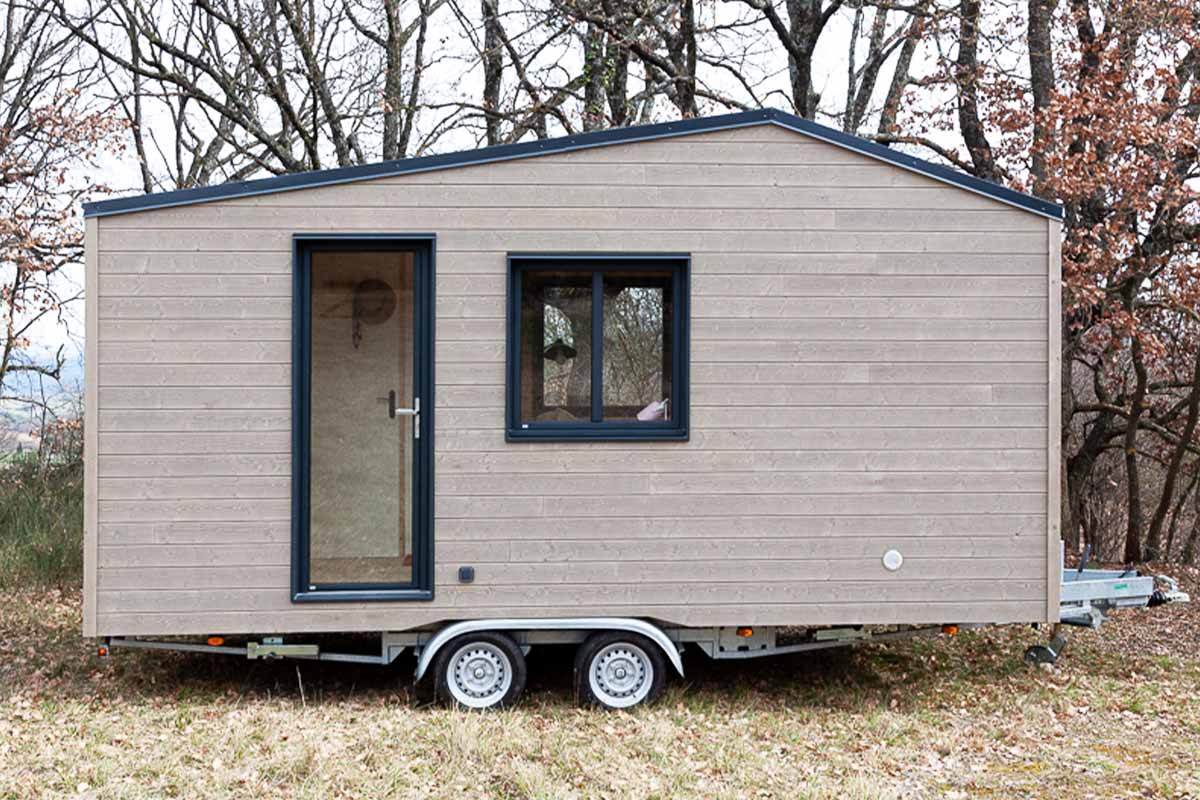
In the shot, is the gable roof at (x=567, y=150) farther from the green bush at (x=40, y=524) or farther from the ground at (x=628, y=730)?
the green bush at (x=40, y=524)

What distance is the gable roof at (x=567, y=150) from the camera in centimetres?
568

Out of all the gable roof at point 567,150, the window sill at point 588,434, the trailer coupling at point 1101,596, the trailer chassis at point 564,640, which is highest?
the gable roof at point 567,150

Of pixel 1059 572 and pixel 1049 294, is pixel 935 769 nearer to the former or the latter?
pixel 1059 572

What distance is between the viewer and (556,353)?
5863mm

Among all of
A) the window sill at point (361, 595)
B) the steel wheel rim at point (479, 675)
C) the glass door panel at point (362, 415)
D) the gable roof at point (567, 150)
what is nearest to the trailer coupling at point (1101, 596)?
the gable roof at point (567, 150)

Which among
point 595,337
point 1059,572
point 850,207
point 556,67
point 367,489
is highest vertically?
point 556,67

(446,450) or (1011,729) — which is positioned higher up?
(446,450)

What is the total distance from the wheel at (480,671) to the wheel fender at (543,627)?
0.07 meters

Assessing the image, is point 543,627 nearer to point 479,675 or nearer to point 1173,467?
point 479,675

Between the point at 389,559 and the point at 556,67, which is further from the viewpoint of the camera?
the point at 556,67

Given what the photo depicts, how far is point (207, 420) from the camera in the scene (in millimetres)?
5699

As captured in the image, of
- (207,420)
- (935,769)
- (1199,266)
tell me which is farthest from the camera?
(1199,266)

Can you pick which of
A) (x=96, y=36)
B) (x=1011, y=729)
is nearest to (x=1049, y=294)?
(x=1011, y=729)

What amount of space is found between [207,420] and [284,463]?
0.42 m
